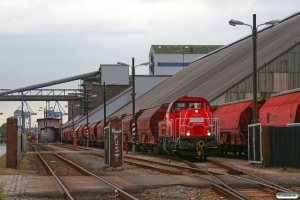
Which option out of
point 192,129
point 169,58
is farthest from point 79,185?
point 169,58

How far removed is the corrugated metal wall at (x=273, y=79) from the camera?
5709cm

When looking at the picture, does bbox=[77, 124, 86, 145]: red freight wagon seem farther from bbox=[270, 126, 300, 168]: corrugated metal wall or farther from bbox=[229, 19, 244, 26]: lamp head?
bbox=[270, 126, 300, 168]: corrugated metal wall

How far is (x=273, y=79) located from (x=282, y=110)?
92.3 ft

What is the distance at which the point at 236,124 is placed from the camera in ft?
127

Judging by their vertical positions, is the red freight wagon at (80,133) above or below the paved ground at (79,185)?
above

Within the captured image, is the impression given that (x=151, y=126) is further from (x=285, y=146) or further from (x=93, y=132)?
(x=93, y=132)

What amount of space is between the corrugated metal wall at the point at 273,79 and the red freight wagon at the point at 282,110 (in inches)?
812

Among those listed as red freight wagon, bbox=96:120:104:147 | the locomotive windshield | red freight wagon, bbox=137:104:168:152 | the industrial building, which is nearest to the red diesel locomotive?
the locomotive windshield

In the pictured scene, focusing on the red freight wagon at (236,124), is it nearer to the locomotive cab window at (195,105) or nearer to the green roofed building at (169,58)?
the locomotive cab window at (195,105)

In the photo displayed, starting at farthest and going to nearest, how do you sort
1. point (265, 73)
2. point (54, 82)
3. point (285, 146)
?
point (54, 82) < point (265, 73) < point (285, 146)

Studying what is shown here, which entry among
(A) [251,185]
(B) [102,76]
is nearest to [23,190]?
(A) [251,185]

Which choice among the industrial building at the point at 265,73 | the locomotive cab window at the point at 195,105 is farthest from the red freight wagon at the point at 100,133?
the locomotive cab window at the point at 195,105

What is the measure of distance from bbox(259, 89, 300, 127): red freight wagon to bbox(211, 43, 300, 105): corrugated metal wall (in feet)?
67.7

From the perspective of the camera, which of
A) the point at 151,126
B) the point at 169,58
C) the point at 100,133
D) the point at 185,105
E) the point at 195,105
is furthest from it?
the point at 169,58
